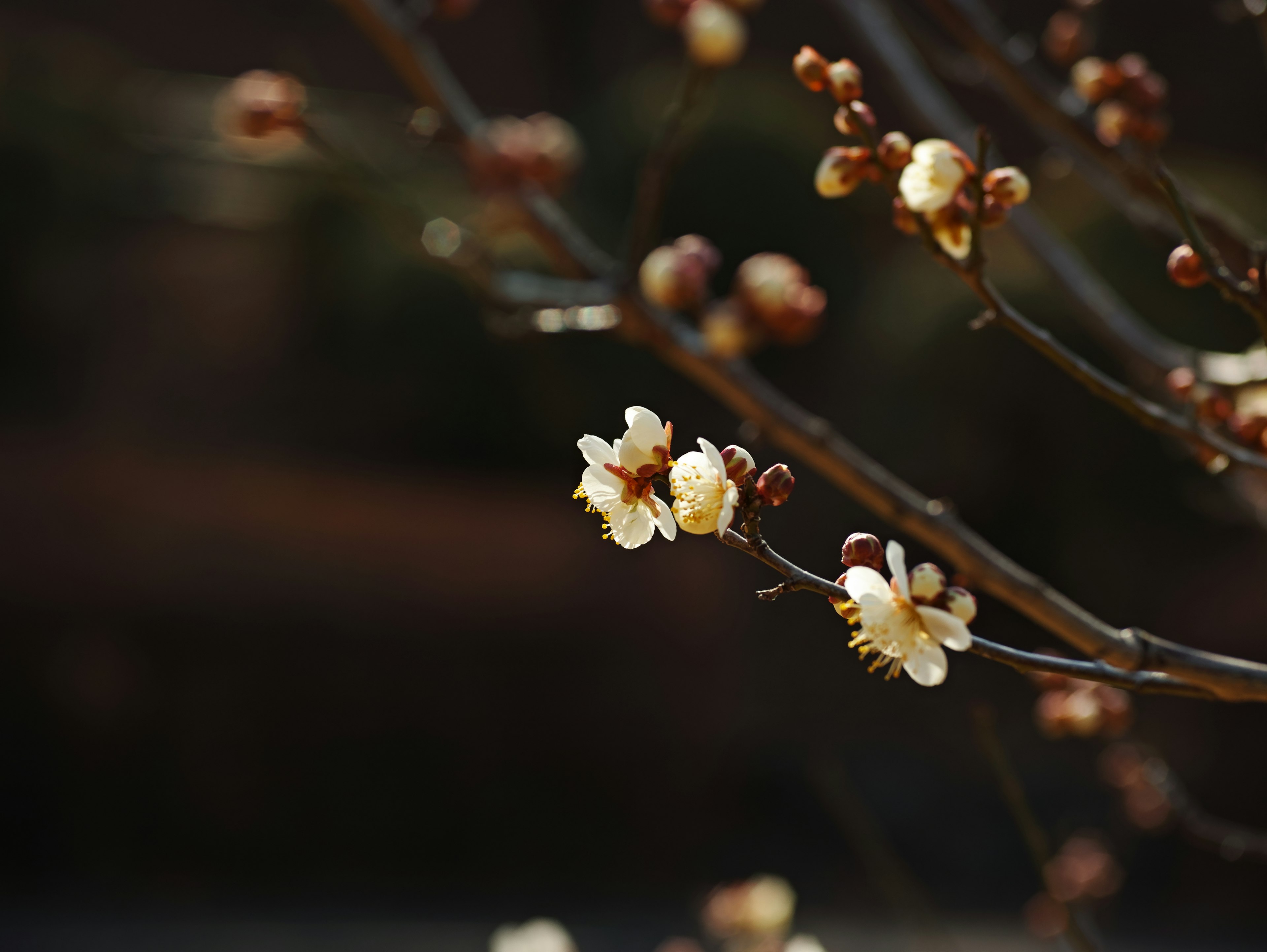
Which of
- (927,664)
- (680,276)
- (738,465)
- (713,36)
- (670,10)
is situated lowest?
(927,664)

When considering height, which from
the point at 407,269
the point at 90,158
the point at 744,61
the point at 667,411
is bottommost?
the point at 667,411

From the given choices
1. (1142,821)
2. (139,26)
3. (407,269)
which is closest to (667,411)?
(407,269)

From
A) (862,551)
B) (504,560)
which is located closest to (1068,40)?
(862,551)

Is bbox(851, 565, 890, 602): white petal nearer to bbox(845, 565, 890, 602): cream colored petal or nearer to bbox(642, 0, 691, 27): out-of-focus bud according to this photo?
bbox(845, 565, 890, 602): cream colored petal

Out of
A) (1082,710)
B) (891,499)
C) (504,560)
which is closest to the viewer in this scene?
(891,499)

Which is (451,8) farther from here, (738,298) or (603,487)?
(603,487)

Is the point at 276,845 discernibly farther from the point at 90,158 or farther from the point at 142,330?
the point at 90,158

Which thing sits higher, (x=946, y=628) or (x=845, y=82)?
(x=845, y=82)
